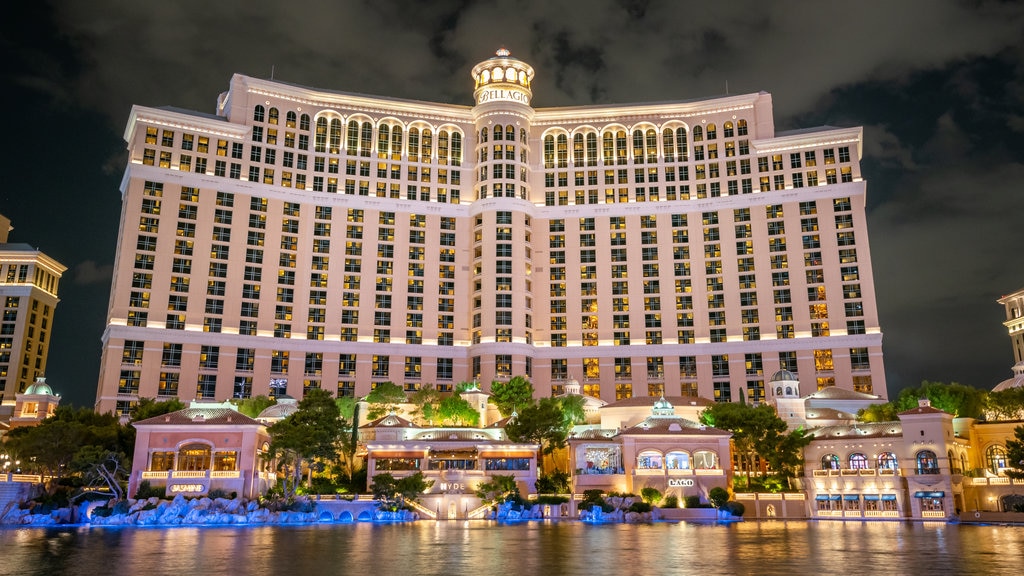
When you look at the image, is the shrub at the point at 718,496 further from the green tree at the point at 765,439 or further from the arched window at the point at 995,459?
the arched window at the point at 995,459

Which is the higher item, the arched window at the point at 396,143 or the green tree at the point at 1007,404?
the arched window at the point at 396,143

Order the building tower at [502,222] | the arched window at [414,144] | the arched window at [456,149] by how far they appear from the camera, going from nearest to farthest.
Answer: the building tower at [502,222], the arched window at [414,144], the arched window at [456,149]

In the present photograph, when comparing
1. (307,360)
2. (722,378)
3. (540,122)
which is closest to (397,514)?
(307,360)

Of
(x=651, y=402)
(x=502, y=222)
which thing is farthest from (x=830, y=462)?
(x=502, y=222)

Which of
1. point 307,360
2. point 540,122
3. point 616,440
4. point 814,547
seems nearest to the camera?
point 814,547

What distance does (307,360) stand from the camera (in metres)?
118

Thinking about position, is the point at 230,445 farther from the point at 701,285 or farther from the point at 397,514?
the point at 701,285

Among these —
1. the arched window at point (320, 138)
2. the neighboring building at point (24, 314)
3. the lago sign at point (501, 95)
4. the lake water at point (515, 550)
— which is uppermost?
the lago sign at point (501, 95)

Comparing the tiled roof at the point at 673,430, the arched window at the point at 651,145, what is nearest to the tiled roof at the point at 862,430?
the tiled roof at the point at 673,430

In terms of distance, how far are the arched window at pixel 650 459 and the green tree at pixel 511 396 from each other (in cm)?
2500

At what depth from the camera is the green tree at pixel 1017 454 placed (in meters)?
67.6

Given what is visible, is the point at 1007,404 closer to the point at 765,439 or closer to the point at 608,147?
the point at 765,439

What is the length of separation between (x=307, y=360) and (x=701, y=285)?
60.6 meters

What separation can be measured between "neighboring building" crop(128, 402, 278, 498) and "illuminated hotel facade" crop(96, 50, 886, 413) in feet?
123
